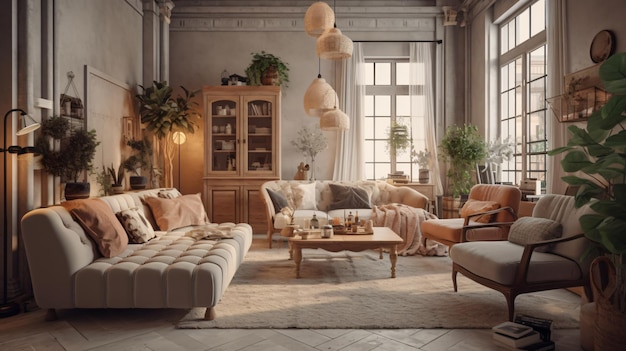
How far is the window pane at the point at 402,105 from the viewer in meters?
8.00

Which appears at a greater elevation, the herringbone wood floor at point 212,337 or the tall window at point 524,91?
the tall window at point 524,91

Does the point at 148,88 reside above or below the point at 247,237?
above

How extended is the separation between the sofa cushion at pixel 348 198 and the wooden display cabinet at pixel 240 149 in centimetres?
109

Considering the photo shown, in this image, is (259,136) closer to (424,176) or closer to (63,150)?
(424,176)

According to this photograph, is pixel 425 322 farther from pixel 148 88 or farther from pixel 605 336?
pixel 148 88

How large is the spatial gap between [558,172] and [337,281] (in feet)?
9.34

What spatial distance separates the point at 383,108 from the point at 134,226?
5.19 m

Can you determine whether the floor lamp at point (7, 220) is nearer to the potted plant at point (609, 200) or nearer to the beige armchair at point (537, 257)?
the beige armchair at point (537, 257)

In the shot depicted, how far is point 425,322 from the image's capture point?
3.23m

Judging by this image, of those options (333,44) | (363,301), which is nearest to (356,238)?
(363,301)

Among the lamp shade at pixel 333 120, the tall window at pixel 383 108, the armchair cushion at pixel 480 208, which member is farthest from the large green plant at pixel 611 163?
the tall window at pixel 383 108

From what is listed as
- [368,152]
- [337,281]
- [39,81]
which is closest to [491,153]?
[368,152]

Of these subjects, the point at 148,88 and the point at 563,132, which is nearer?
the point at 563,132

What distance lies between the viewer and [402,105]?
26.3 ft
